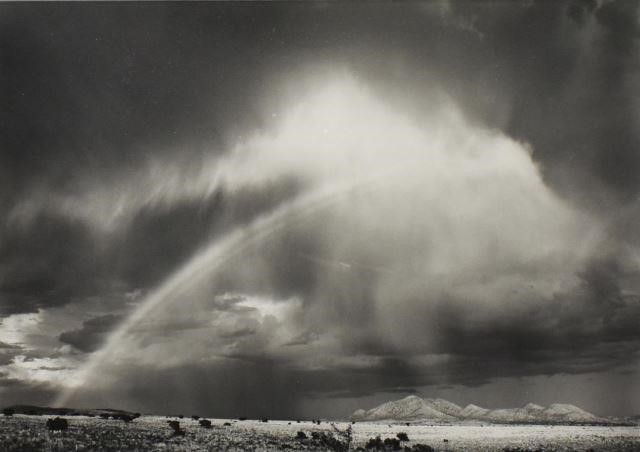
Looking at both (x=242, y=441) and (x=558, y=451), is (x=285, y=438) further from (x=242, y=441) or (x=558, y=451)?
(x=558, y=451)

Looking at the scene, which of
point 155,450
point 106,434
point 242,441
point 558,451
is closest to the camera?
point 155,450

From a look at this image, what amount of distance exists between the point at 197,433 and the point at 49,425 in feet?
49.2

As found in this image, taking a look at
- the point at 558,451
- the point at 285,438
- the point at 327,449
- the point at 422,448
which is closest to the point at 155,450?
the point at 327,449

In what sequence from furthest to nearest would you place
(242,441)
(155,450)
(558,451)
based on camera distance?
(558,451)
(242,441)
(155,450)

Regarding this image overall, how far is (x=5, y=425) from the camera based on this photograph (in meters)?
44.6

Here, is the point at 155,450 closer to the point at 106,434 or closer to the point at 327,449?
the point at 106,434

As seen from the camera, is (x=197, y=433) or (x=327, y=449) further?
(x=197, y=433)

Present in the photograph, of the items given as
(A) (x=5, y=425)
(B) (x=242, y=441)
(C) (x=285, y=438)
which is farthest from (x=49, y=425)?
(C) (x=285, y=438)

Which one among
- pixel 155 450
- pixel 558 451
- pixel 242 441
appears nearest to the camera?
pixel 155 450

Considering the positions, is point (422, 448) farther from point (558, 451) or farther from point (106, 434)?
point (106, 434)

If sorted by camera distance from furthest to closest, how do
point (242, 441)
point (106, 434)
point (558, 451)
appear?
point (558, 451), point (242, 441), point (106, 434)

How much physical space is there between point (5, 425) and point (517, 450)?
50.6 m

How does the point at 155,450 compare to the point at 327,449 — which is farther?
the point at 327,449

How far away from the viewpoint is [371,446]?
52.5m
